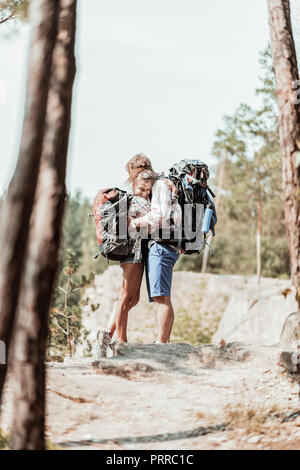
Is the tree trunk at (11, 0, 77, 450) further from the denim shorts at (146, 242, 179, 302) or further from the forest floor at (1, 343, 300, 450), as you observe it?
the denim shorts at (146, 242, 179, 302)

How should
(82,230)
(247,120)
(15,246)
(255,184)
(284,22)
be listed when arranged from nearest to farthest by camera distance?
1. (15,246)
2. (284,22)
3. (247,120)
4. (255,184)
5. (82,230)

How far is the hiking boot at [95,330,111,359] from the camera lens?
21.7ft

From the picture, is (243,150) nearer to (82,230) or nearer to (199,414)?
(199,414)

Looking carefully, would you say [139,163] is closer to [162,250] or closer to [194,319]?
[162,250]

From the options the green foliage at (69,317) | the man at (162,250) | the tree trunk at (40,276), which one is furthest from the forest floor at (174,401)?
the green foliage at (69,317)

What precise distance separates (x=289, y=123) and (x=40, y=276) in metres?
2.05

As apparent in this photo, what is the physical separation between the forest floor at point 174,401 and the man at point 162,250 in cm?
36

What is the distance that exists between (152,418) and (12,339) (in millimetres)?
1426

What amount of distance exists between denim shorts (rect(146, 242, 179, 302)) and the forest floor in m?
0.56

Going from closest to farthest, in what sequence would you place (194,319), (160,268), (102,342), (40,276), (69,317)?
(40,276), (160,268), (102,342), (69,317), (194,319)

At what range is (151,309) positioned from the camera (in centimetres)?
1551

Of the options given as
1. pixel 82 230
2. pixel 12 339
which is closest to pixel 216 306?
pixel 12 339

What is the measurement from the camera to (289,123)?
425 centimetres

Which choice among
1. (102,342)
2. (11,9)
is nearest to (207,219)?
(102,342)
